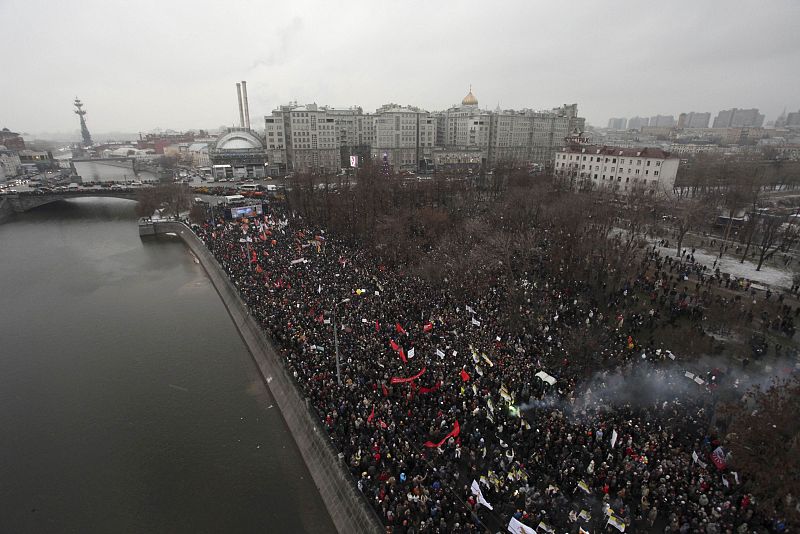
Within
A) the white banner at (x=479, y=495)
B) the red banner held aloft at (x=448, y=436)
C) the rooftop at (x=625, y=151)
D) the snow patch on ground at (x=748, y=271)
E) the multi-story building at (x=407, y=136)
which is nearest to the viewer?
the white banner at (x=479, y=495)

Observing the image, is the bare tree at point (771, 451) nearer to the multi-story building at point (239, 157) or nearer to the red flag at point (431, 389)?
the red flag at point (431, 389)

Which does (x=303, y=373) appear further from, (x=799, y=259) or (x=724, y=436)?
(x=799, y=259)

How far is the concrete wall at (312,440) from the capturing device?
541 inches

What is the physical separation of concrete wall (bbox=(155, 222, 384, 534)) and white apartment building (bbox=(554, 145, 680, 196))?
148 ft

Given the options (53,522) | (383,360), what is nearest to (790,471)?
(383,360)

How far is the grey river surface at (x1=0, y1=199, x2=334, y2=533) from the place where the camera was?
15812mm

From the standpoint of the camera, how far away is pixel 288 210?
5497 cm

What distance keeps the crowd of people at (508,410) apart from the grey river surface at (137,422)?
11.5ft

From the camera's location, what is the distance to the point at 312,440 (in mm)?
17281

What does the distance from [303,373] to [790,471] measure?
17.5 m

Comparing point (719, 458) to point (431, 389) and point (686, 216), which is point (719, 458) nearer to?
point (431, 389)

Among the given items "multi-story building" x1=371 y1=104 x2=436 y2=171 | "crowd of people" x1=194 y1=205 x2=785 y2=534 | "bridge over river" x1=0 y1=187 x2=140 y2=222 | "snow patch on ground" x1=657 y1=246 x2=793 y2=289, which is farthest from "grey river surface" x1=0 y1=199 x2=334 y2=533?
"multi-story building" x1=371 y1=104 x2=436 y2=171

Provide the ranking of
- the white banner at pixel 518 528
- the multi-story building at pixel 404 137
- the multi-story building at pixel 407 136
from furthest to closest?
the multi-story building at pixel 404 137 < the multi-story building at pixel 407 136 < the white banner at pixel 518 528

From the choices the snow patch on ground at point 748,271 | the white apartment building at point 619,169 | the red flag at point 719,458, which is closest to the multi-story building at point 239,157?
the white apartment building at point 619,169
